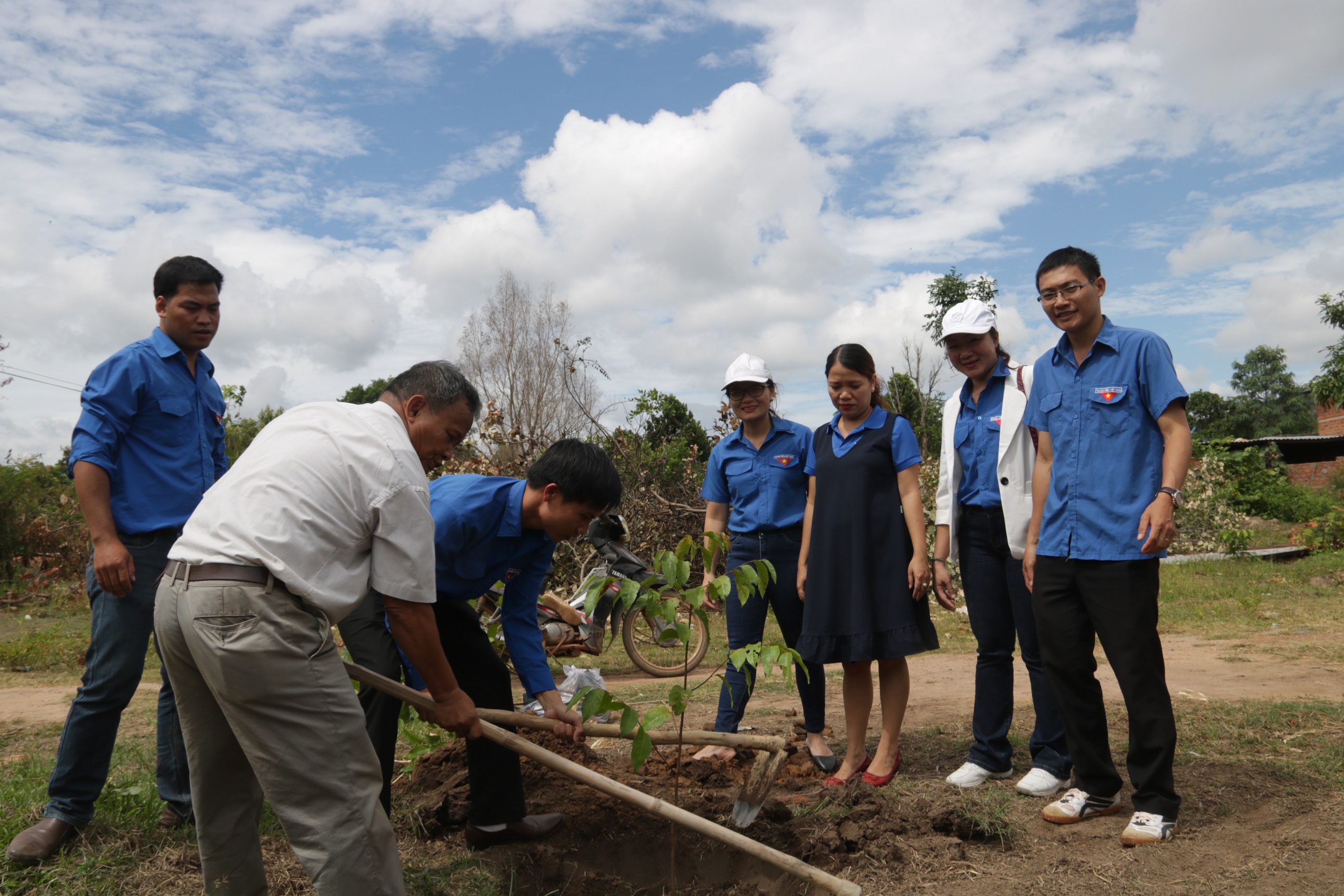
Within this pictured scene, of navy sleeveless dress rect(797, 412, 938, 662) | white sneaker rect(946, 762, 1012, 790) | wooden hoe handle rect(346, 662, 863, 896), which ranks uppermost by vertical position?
navy sleeveless dress rect(797, 412, 938, 662)

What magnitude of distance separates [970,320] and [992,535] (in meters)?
0.88

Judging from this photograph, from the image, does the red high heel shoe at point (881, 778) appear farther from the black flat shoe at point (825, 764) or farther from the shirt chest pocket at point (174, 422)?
the shirt chest pocket at point (174, 422)

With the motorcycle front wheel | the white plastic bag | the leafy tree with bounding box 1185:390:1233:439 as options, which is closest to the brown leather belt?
the white plastic bag

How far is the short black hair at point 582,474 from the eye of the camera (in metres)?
2.74

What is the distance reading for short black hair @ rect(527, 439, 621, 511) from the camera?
2.74 m

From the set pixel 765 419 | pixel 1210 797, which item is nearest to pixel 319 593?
pixel 765 419

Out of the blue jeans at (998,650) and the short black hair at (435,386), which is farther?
the blue jeans at (998,650)

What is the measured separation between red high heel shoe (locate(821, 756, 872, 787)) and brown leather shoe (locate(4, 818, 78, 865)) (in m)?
2.73

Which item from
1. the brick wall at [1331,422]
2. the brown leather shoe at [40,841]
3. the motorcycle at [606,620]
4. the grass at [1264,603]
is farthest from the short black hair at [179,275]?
the brick wall at [1331,422]

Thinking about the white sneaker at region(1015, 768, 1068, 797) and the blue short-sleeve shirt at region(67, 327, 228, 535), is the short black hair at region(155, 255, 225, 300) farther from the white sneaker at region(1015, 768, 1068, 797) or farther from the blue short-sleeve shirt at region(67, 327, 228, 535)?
the white sneaker at region(1015, 768, 1068, 797)

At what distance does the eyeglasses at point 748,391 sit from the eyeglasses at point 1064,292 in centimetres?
134

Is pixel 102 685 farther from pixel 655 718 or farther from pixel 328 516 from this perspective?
pixel 655 718

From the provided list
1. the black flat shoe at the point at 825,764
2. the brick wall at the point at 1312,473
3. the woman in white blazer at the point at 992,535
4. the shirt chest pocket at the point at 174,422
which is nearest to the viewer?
the shirt chest pocket at the point at 174,422

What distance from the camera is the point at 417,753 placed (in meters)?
4.06
